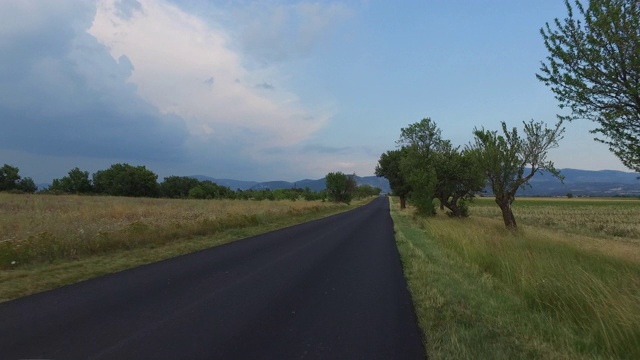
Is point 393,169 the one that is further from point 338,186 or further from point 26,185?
point 26,185

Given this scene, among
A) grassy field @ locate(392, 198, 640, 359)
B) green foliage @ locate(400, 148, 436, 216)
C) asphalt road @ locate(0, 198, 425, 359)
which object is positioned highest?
green foliage @ locate(400, 148, 436, 216)

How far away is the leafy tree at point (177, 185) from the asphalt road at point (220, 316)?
121 metres

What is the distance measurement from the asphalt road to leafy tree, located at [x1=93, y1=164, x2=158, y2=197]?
10388 centimetres

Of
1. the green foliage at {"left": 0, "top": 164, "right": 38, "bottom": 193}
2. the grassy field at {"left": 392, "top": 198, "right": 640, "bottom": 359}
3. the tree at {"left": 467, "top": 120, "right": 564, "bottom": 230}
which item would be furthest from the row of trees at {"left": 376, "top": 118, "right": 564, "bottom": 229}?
the green foliage at {"left": 0, "top": 164, "right": 38, "bottom": 193}

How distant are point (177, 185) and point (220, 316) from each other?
132m

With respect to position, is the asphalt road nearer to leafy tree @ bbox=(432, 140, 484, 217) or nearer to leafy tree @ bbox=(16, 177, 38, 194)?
leafy tree @ bbox=(432, 140, 484, 217)

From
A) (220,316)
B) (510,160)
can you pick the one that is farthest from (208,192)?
(220,316)

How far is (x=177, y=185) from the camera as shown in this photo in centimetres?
13062

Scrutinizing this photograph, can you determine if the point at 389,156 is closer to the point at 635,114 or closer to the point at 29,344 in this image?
the point at 635,114

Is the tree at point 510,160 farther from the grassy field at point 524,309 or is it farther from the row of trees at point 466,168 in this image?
the grassy field at point 524,309

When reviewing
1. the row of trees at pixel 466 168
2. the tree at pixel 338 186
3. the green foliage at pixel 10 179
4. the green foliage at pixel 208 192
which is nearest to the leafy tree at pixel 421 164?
the row of trees at pixel 466 168

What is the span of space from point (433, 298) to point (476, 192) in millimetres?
33474

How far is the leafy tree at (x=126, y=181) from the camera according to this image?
4094 inches

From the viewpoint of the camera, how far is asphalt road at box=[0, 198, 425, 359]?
4.79 metres
